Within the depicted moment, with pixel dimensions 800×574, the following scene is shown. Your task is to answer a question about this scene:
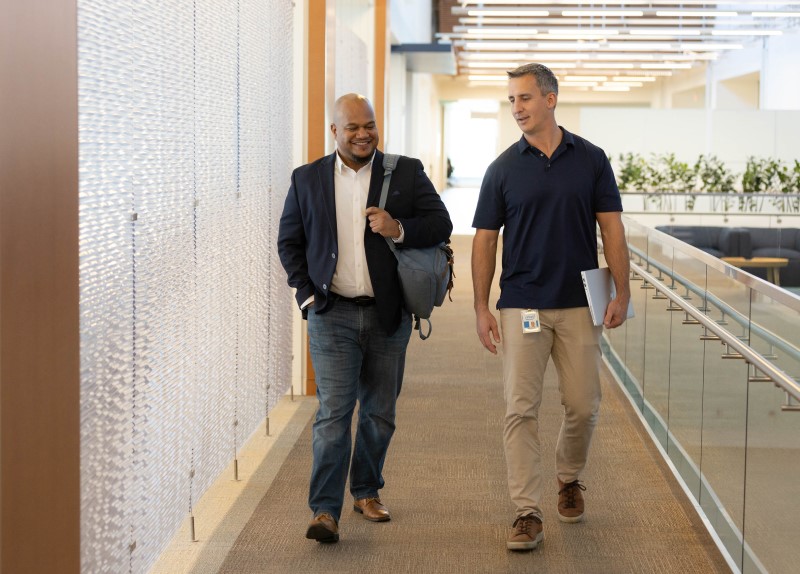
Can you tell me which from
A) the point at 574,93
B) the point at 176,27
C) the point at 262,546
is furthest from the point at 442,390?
the point at 574,93

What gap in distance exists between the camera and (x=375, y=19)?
1082cm

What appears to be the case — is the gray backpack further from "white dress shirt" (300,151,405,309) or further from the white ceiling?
the white ceiling

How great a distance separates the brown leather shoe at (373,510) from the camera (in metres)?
4.43

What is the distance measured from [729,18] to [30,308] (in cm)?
2102

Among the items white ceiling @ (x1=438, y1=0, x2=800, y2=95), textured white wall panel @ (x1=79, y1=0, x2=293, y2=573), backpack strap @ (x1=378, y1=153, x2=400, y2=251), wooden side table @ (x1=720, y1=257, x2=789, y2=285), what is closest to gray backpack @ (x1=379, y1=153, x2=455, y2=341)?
backpack strap @ (x1=378, y1=153, x2=400, y2=251)

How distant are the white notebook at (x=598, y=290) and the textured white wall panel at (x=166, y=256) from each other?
1432 mm

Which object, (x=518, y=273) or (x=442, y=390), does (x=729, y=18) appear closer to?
(x=442, y=390)

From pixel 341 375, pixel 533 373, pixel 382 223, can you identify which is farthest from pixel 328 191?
pixel 533 373

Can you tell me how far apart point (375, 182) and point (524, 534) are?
55.9 inches

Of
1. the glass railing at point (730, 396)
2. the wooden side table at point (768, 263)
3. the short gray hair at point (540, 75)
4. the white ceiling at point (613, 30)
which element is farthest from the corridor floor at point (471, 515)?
the white ceiling at point (613, 30)

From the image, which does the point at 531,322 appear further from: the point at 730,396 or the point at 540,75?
the point at 540,75

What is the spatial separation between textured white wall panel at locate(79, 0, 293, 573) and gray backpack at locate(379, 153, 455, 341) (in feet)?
2.34

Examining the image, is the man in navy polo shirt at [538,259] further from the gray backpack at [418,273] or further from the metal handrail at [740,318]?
the metal handrail at [740,318]

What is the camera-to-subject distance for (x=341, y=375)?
407 centimetres
